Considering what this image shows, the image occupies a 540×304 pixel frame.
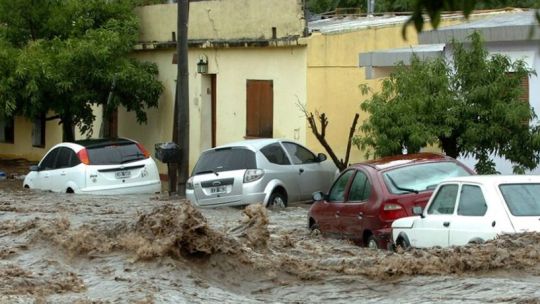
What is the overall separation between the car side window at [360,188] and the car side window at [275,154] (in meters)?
5.33

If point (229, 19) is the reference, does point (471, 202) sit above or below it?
below

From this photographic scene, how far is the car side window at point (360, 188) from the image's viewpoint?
13.8 meters

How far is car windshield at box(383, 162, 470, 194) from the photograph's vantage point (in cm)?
1349

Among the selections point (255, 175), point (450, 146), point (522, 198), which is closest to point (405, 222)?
point (522, 198)

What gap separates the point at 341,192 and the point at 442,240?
332 centimetres

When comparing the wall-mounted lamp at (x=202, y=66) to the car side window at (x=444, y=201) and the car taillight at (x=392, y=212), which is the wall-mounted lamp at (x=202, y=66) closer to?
the car taillight at (x=392, y=212)

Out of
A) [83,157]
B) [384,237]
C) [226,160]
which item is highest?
[226,160]

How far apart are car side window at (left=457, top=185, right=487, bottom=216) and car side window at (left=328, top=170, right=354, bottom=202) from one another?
3.20 meters

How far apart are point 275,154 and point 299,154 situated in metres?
0.72

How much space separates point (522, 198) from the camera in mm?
11102

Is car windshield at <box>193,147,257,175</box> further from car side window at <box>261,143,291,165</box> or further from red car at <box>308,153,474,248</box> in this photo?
red car at <box>308,153,474,248</box>

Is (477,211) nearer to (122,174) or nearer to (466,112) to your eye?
(466,112)

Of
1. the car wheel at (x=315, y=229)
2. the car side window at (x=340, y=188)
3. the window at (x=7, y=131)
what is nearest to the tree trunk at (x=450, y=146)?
the car side window at (x=340, y=188)

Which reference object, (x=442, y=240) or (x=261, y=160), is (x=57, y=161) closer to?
(x=261, y=160)
